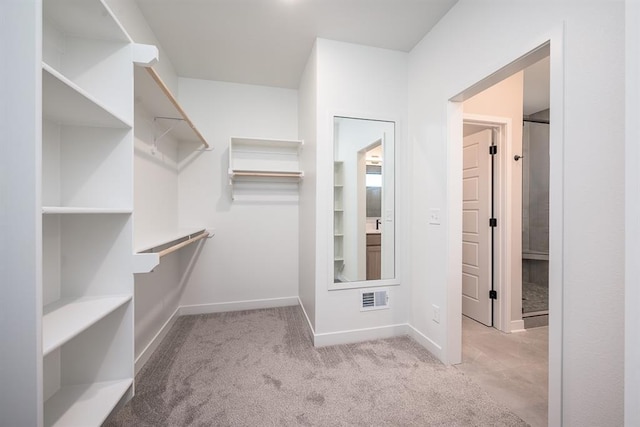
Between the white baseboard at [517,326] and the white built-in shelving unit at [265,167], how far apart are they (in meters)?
2.64

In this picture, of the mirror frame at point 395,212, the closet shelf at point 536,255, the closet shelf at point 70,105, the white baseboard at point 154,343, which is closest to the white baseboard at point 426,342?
the mirror frame at point 395,212

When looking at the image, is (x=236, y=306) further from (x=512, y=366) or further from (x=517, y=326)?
(x=517, y=326)

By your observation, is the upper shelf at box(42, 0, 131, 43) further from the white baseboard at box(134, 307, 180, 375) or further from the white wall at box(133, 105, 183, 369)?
the white baseboard at box(134, 307, 180, 375)

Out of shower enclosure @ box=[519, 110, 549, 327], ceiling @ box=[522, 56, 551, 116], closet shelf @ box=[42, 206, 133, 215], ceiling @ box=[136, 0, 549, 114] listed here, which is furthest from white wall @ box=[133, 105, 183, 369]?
shower enclosure @ box=[519, 110, 549, 327]

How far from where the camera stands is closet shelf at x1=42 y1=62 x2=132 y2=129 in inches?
31.5

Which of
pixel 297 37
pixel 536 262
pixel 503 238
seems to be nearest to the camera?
pixel 297 37

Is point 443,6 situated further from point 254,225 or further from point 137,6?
point 254,225

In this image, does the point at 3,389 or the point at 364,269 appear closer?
the point at 3,389

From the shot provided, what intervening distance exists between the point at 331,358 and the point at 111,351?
1.42 metres

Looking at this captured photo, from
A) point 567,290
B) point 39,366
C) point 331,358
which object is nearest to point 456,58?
point 567,290

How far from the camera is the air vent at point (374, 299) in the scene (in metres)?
2.22

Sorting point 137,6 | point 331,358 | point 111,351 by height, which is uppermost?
point 137,6

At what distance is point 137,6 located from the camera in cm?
177

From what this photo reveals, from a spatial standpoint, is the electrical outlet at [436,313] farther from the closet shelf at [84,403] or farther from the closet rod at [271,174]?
the closet shelf at [84,403]
